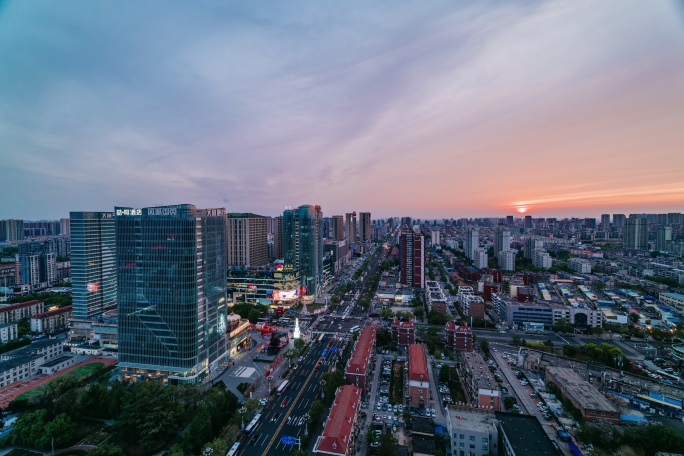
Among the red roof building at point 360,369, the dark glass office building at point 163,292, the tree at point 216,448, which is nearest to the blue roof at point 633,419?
the red roof building at point 360,369

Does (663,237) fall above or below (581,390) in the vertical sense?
above

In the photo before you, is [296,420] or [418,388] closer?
[296,420]

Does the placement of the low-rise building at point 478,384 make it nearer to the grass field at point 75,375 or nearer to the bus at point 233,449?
the bus at point 233,449

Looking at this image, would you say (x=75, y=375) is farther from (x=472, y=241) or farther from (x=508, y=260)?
(x=472, y=241)

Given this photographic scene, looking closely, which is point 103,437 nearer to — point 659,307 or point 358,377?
point 358,377

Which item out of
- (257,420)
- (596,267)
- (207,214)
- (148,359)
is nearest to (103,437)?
(148,359)

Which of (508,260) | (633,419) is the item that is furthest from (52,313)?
(508,260)
